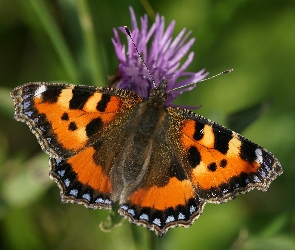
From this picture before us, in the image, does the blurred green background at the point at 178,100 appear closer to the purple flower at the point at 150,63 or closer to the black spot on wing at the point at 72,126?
the purple flower at the point at 150,63

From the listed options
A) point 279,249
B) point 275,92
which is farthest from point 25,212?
point 275,92

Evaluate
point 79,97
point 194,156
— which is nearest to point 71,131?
point 79,97

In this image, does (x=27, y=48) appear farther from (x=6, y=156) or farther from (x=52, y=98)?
(x=52, y=98)

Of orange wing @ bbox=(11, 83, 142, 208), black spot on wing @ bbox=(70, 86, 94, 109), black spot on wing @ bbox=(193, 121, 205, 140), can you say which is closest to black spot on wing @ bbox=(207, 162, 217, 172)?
black spot on wing @ bbox=(193, 121, 205, 140)

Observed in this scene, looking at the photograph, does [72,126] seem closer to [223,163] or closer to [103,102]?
[103,102]

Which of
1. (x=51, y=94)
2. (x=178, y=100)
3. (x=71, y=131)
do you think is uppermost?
(x=51, y=94)

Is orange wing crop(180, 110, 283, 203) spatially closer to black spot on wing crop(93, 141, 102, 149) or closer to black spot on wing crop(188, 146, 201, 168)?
black spot on wing crop(188, 146, 201, 168)
